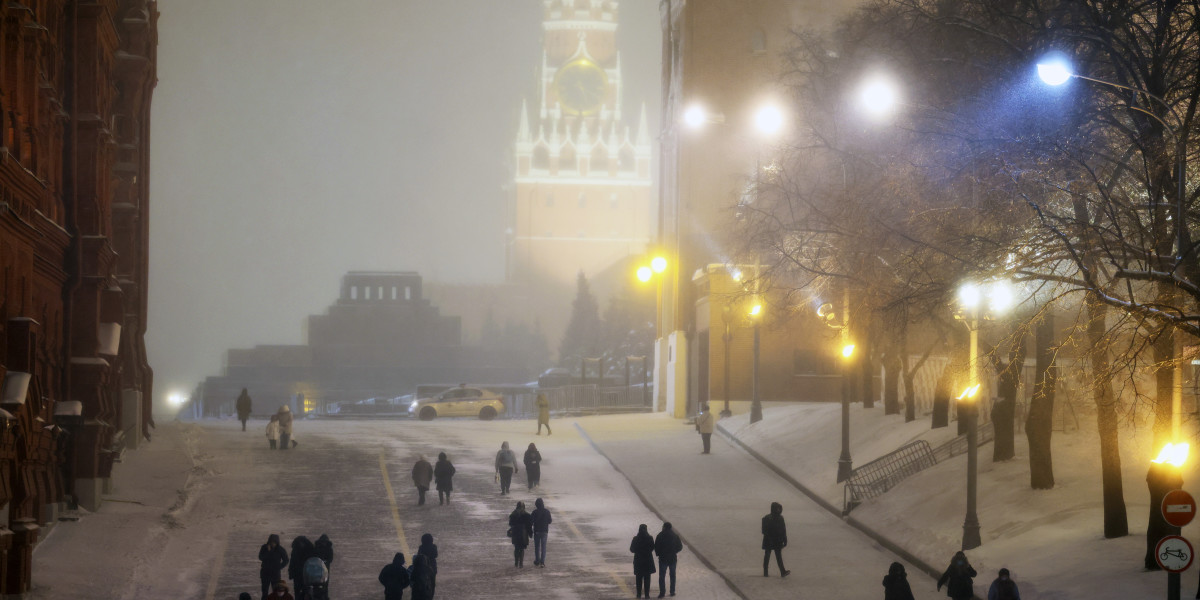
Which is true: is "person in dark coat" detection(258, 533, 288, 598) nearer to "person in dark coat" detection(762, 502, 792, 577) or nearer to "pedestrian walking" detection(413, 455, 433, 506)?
"person in dark coat" detection(762, 502, 792, 577)

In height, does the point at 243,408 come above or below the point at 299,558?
above

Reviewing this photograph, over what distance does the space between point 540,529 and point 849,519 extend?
7.76 m

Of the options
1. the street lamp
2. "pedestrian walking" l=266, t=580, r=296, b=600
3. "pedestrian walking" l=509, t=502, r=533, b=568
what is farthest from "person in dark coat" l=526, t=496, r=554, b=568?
"pedestrian walking" l=266, t=580, r=296, b=600

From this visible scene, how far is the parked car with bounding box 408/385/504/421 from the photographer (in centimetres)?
6024

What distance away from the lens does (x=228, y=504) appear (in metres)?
30.6

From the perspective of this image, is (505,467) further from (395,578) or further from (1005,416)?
(395,578)

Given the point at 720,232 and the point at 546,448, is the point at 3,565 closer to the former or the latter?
the point at 546,448

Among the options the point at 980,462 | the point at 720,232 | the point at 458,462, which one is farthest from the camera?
the point at 720,232

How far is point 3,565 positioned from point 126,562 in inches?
143

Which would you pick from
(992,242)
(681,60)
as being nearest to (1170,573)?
(992,242)

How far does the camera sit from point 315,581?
2086 cm

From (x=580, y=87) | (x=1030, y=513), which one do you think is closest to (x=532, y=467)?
(x=1030, y=513)

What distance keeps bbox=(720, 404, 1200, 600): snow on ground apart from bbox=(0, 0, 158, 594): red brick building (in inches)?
580

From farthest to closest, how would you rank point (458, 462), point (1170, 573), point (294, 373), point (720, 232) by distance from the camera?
1. point (294, 373)
2. point (720, 232)
3. point (458, 462)
4. point (1170, 573)
